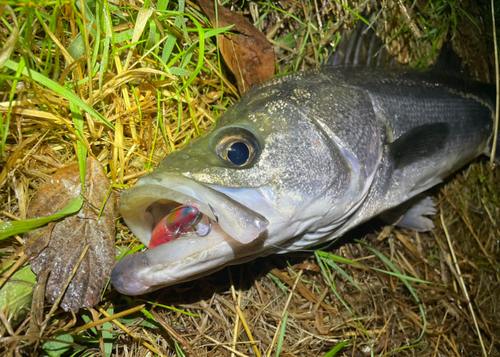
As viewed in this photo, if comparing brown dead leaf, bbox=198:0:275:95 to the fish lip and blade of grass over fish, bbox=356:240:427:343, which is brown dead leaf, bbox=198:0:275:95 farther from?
blade of grass over fish, bbox=356:240:427:343

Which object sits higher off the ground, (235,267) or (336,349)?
(235,267)

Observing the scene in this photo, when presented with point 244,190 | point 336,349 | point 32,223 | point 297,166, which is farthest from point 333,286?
point 32,223

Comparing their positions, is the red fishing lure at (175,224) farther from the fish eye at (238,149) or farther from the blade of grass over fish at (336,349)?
the blade of grass over fish at (336,349)

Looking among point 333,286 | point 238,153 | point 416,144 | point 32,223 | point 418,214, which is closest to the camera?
point 238,153

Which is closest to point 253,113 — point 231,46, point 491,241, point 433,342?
point 231,46

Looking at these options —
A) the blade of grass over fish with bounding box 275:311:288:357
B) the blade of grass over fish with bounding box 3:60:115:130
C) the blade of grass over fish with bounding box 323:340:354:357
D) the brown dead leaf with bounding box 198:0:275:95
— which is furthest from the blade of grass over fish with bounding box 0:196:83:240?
the blade of grass over fish with bounding box 323:340:354:357

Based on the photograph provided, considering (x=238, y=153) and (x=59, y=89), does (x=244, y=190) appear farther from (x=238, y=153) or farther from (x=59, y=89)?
(x=59, y=89)

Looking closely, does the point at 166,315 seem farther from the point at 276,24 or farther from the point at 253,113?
the point at 276,24
